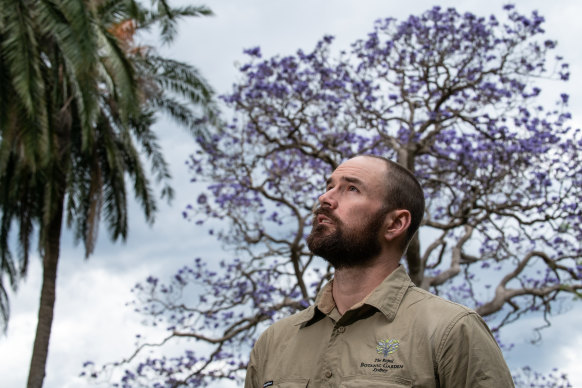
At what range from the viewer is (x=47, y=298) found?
14.7 meters

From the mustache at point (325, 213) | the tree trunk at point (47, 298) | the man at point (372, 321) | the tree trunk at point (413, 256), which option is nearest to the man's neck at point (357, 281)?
the man at point (372, 321)

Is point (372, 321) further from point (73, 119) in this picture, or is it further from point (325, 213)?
point (73, 119)

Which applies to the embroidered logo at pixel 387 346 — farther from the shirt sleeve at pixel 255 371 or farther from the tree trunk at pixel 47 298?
the tree trunk at pixel 47 298

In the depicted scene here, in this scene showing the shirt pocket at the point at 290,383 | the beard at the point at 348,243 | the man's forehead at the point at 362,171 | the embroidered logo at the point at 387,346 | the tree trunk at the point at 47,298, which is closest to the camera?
the embroidered logo at the point at 387,346

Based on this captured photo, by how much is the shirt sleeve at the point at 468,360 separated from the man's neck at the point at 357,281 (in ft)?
1.29

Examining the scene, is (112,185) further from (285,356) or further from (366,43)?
(285,356)

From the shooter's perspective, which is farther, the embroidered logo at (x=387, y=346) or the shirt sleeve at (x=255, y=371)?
the shirt sleeve at (x=255, y=371)

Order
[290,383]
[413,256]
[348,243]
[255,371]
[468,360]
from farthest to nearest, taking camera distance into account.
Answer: [413,256]
[255,371]
[348,243]
[290,383]
[468,360]

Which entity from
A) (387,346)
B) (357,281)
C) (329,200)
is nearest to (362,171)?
(329,200)

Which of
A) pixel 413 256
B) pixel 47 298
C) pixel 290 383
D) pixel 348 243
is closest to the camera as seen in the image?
pixel 290 383

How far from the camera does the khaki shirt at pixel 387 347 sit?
218 centimetres

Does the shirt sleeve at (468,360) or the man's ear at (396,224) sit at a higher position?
the man's ear at (396,224)

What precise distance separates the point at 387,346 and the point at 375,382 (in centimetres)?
14

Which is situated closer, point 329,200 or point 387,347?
point 387,347
